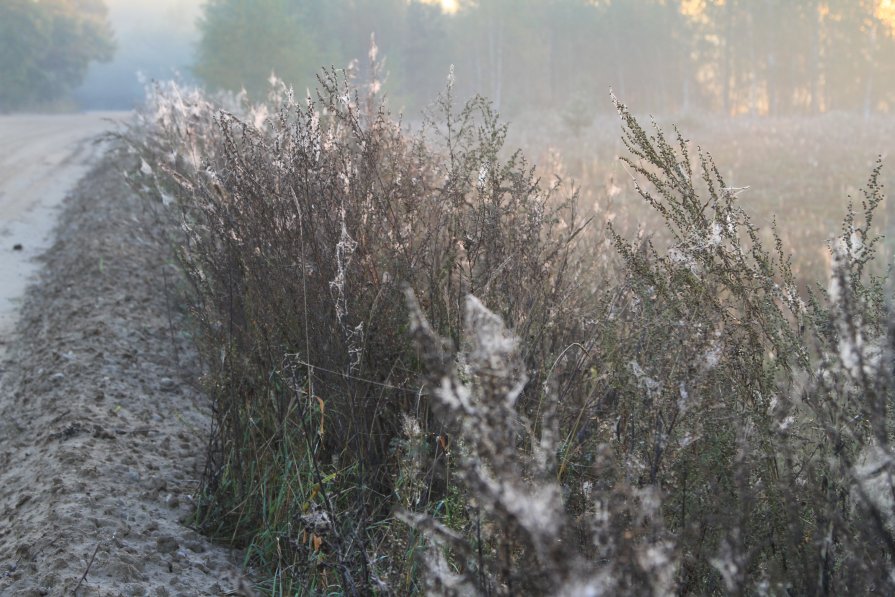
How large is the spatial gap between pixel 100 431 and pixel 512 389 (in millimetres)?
3340

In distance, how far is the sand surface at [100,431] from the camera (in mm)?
3232

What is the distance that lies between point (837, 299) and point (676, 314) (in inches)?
42.9

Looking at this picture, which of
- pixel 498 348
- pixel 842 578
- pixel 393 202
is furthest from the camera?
pixel 393 202

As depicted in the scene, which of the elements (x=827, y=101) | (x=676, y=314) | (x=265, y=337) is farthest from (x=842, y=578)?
(x=827, y=101)

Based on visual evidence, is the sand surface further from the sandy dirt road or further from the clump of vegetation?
the clump of vegetation

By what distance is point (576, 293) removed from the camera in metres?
4.49

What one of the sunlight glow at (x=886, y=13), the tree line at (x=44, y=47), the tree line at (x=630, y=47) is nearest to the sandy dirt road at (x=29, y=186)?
the tree line at (x=44, y=47)

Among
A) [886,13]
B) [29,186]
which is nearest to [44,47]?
[29,186]

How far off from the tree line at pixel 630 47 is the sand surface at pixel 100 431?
32.3 m

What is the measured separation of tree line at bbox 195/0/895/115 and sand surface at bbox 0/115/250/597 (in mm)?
32289

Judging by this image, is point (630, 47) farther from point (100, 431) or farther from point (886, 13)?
point (100, 431)

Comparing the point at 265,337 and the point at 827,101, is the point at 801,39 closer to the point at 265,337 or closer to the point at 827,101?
the point at 827,101

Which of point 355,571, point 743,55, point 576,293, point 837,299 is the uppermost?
point 743,55

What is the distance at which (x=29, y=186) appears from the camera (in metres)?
15.0
